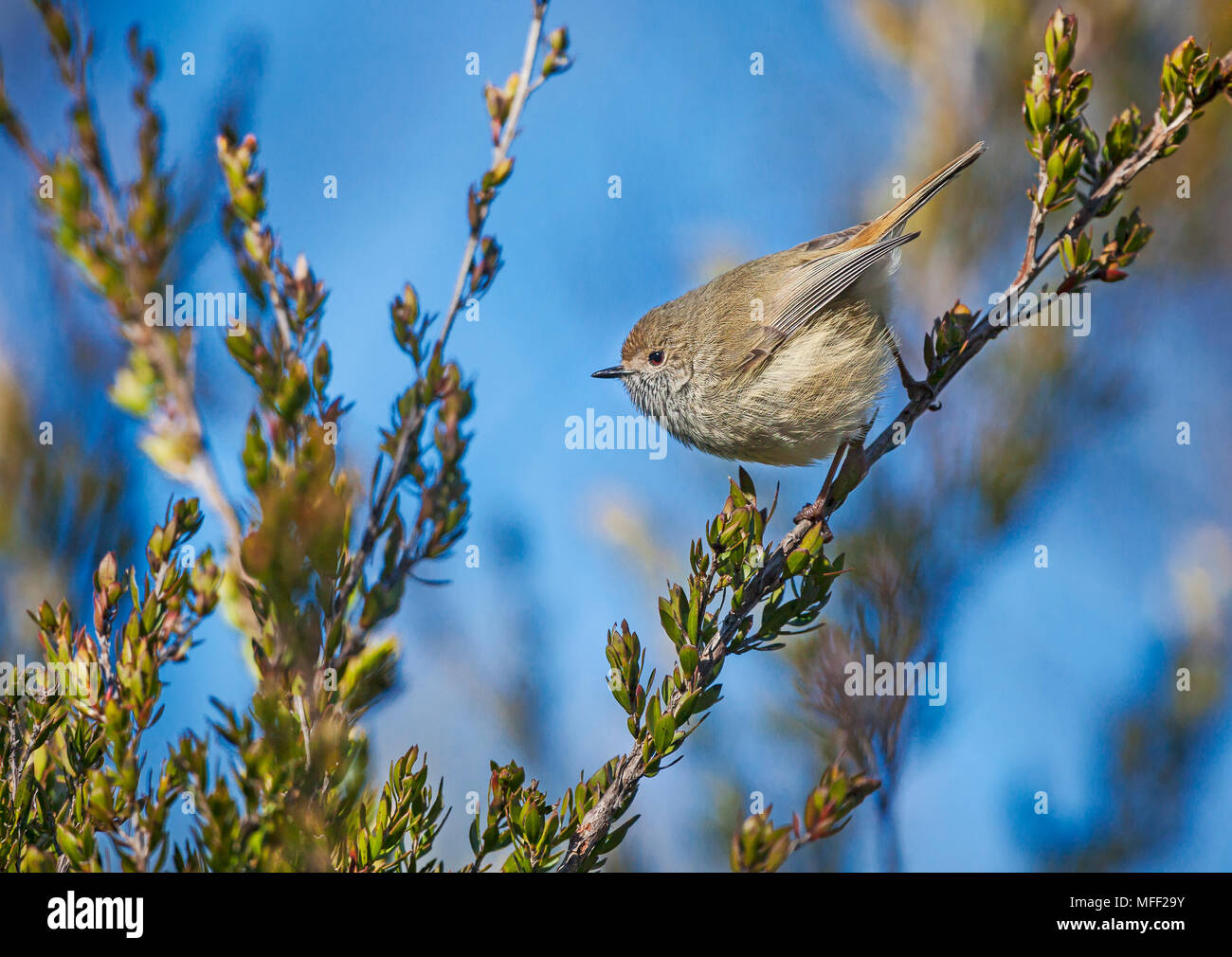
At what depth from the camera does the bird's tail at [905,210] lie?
1.68m

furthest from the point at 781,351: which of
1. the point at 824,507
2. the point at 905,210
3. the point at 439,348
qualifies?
the point at 439,348

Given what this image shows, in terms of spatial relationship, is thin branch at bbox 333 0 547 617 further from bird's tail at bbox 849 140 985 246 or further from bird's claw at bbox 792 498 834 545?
bird's tail at bbox 849 140 985 246

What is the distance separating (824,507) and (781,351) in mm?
675

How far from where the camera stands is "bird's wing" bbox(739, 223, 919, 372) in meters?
1.87

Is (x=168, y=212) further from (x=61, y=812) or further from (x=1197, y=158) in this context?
(x=1197, y=158)

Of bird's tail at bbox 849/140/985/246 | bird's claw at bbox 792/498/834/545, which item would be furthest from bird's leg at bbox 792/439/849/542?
bird's tail at bbox 849/140/985/246

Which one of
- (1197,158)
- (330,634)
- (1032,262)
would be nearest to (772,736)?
(1032,262)

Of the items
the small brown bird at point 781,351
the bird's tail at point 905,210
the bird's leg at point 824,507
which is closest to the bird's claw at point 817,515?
the bird's leg at point 824,507

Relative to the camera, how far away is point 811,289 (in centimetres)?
197

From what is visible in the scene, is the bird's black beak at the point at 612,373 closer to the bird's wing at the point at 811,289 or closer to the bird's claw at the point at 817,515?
the bird's wing at the point at 811,289

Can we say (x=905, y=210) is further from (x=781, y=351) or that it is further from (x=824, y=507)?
(x=824, y=507)

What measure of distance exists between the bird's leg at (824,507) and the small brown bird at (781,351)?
0.02 metres

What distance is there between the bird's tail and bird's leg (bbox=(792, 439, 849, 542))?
0.48 m

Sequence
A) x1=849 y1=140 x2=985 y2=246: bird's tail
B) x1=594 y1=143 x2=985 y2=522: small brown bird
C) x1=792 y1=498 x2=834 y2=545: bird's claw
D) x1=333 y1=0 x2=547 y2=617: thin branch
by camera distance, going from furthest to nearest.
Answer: x1=594 y1=143 x2=985 y2=522: small brown bird
x1=849 y1=140 x2=985 y2=246: bird's tail
x1=792 y1=498 x2=834 y2=545: bird's claw
x1=333 y1=0 x2=547 y2=617: thin branch
